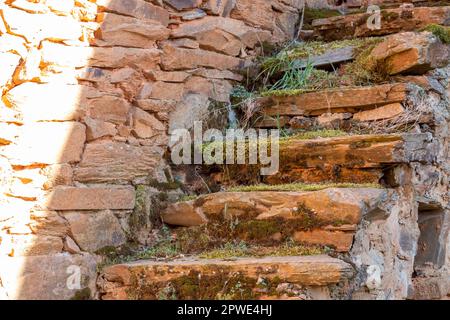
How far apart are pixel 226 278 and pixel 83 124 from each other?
1.18 metres

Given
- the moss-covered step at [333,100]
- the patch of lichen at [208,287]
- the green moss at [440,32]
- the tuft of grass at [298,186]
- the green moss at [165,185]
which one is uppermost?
the green moss at [440,32]

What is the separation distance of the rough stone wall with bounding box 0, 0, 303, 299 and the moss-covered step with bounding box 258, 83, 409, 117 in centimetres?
55

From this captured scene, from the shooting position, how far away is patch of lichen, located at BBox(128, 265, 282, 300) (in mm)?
2963

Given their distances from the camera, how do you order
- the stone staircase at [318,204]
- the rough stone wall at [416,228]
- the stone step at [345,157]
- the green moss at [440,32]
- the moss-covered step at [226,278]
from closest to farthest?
1. the moss-covered step at [226,278]
2. the stone staircase at [318,204]
3. the rough stone wall at [416,228]
4. the stone step at [345,157]
5. the green moss at [440,32]

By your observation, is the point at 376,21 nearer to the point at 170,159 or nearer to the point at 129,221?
the point at 170,159

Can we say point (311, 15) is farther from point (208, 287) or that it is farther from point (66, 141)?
point (208, 287)

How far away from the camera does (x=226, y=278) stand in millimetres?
3049

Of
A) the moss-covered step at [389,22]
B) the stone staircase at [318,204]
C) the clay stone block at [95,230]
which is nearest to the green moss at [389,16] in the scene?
the moss-covered step at [389,22]

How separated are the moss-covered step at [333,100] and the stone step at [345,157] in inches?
15.9

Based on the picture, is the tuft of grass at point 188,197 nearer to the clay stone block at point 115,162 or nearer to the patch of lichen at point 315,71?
the clay stone block at point 115,162

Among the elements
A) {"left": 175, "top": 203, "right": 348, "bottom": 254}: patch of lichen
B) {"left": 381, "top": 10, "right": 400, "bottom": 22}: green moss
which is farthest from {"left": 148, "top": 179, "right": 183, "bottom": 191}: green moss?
{"left": 381, "top": 10, "right": 400, "bottom": 22}: green moss

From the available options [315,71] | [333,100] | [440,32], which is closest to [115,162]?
[333,100]

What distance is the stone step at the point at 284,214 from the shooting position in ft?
10.5
